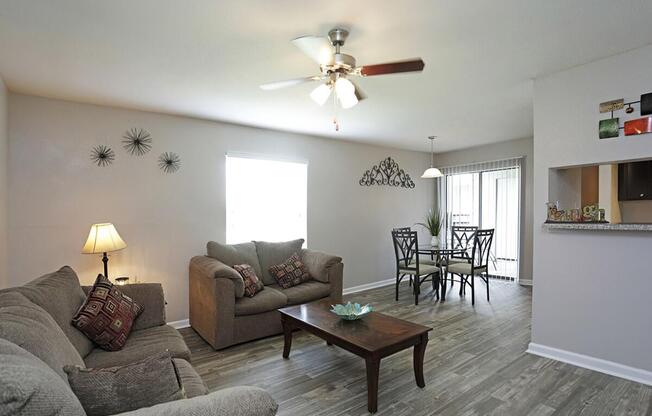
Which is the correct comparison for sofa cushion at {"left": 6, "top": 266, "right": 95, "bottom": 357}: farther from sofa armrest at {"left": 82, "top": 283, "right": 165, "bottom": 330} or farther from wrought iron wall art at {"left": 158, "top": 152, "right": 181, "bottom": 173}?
wrought iron wall art at {"left": 158, "top": 152, "right": 181, "bottom": 173}

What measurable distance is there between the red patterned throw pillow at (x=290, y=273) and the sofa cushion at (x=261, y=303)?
28cm

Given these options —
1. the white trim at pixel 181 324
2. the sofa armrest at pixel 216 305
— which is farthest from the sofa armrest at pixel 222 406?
the white trim at pixel 181 324

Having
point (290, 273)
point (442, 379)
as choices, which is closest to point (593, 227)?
point (442, 379)

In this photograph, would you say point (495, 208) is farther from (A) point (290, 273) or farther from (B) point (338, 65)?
(B) point (338, 65)

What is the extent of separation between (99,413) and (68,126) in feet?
10.6

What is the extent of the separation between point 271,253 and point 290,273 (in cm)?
43

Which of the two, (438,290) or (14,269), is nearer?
(14,269)

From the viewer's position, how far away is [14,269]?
10.4ft

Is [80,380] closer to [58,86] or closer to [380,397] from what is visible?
[380,397]

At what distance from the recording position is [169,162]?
3.93 metres

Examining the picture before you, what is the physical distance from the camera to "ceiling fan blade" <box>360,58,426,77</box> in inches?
78.7

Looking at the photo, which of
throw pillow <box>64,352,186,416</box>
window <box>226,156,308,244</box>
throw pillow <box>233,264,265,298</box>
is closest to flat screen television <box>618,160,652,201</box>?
window <box>226,156,308,244</box>

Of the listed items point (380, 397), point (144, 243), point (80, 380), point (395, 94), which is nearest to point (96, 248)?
point (144, 243)

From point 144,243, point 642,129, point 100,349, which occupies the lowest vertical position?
point 100,349
